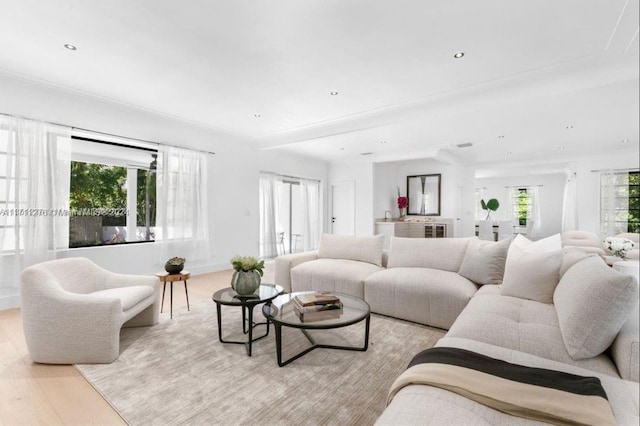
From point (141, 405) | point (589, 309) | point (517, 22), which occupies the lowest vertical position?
point (141, 405)

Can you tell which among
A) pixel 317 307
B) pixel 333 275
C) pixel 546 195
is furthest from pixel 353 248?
pixel 546 195

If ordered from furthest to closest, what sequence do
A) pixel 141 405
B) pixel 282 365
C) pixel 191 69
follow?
1. pixel 191 69
2. pixel 282 365
3. pixel 141 405

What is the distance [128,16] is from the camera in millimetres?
2180

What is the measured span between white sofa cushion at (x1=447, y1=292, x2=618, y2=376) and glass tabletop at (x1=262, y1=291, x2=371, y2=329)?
641mm

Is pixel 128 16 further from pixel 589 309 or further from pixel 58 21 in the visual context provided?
pixel 589 309

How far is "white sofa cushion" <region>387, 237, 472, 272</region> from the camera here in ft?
9.96

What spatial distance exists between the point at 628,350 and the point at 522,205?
11.5 metres

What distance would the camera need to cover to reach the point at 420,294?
268 centimetres

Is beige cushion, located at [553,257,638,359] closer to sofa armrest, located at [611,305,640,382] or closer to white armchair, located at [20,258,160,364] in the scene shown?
sofa armrest, located at [611,305,640,382]

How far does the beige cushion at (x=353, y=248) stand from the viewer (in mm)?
3559

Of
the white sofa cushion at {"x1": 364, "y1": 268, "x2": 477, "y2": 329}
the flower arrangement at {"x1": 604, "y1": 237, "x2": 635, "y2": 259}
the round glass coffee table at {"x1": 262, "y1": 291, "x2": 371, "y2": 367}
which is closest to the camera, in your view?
the round glass coffee table at {"x1": 262, "y1": 291, "x2": 371, "y2": 367}

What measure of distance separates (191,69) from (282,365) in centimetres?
285

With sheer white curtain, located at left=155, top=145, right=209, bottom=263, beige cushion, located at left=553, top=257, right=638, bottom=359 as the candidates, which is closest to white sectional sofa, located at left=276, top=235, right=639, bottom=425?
beige cushion, located at left=553, top=257, right=638, bottom=359

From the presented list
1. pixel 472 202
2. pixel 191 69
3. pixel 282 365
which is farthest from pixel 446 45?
pixel 472 202
